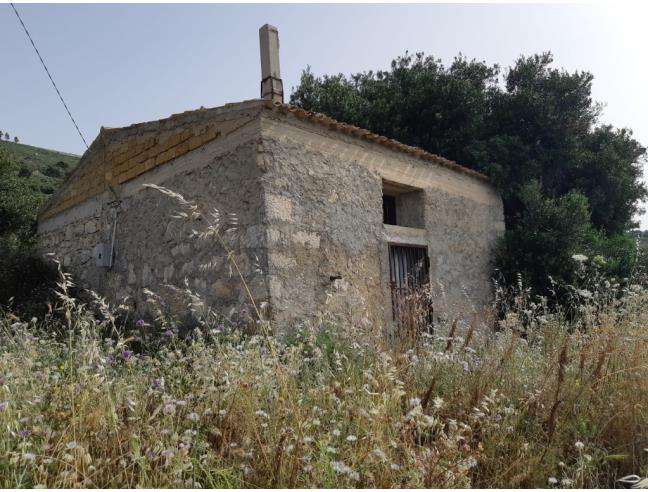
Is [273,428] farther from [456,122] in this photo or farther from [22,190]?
[22,190]

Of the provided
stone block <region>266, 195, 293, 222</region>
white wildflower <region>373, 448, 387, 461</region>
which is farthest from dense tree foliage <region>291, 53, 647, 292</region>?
white wildflower <region>373, 448, 387, 461</region>

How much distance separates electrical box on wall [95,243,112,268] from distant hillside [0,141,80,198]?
1919 centimetres

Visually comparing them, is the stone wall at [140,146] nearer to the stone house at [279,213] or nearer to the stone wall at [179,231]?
the stone house at [279,213]

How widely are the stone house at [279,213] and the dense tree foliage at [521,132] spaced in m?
1.48

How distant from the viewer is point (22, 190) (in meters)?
13.4

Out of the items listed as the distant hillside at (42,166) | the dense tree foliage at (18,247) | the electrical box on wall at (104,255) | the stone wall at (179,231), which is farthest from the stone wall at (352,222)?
the distant hillside at (42,166)

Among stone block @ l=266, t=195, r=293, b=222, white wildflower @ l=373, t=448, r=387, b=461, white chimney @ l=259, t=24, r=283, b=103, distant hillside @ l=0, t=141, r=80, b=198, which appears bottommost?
white wildflower @ l=373, t=448, r=387, b=461

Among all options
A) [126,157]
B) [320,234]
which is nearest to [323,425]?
[320,234]

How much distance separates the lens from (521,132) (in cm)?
1174

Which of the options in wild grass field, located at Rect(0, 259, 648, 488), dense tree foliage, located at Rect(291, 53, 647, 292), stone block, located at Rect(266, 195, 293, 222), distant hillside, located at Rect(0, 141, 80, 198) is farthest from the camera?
distant hillside, located at Rect(0, 141, 80, 198)

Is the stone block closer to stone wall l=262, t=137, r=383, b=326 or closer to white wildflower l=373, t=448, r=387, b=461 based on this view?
stone wall l=262, t=137, r=383, b=326

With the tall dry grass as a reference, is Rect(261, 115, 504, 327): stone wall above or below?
above

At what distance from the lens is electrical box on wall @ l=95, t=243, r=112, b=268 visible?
27.6ft

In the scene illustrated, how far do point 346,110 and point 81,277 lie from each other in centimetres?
689
